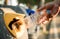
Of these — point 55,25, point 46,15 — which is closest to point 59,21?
point 55,25

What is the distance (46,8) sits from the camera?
3.76 feet

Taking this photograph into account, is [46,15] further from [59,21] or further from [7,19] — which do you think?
[59,21]

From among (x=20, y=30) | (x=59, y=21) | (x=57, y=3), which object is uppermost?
(x=57, y=3)

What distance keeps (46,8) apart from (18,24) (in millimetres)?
247

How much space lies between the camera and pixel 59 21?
3.86 metres

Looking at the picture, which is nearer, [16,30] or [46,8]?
[16,30]

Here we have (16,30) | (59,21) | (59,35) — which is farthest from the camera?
(59,35)

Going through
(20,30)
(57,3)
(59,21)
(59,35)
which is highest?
(57,3)

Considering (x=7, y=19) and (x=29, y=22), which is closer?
(x=7, y=19)

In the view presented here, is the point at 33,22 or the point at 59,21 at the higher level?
the point at 33,22

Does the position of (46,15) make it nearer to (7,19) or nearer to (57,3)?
(57,3)

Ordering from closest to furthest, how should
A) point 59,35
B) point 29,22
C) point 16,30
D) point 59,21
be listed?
point 16,30 < point 29,22 < point 59,21 < point 59,35

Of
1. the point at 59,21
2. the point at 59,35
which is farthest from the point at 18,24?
the point at 59,35

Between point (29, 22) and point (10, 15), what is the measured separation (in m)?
0.14
